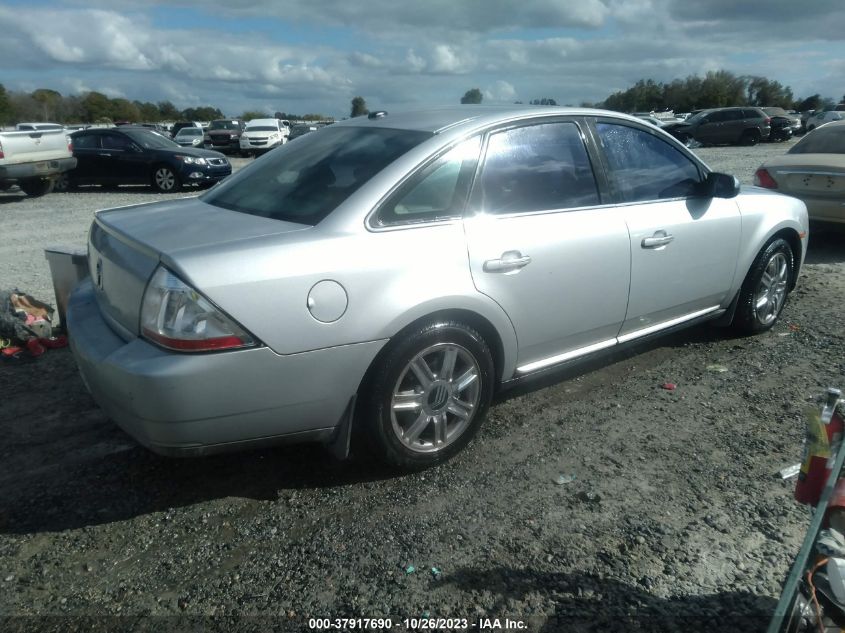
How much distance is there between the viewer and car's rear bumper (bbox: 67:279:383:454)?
109 inches

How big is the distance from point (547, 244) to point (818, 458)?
1921mm

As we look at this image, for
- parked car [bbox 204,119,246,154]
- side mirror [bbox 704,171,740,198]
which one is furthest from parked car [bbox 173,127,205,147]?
side mirror [bbox 704,171,740,198]

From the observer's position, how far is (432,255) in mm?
3266

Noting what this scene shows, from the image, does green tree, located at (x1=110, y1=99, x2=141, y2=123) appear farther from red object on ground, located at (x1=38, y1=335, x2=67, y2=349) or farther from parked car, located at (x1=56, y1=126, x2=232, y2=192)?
red object on ground, located at (x1=38, y1=335, x2=67, y2=349)

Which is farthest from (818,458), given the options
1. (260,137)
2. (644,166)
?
(260,137)

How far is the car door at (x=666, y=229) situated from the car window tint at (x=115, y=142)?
14220 millimetres

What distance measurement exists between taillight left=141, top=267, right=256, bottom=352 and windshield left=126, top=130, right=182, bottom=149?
1450cm

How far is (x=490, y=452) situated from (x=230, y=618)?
5.23 ft

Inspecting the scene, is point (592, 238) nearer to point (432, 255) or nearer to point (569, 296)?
point (569, 296)

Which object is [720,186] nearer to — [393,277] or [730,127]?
[393,277]

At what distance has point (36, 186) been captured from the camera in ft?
49.2

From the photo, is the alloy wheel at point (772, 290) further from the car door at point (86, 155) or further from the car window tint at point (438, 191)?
the car door at point (86, 155)

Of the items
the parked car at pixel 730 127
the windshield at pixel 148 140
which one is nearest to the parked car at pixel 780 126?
the parked car at pixel 730 127

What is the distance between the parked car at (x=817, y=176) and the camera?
315 inches
